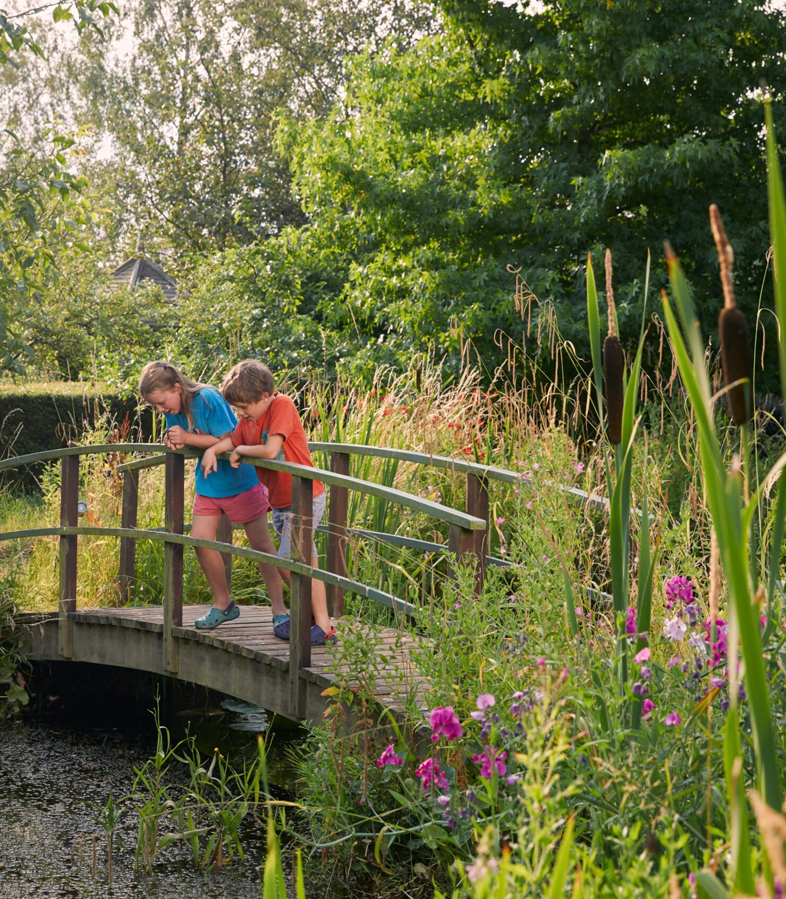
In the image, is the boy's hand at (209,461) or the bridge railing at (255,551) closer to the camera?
the bridge railing at (255,551)

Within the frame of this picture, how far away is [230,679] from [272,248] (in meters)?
10.7

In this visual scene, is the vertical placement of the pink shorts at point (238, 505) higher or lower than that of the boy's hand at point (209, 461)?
lower

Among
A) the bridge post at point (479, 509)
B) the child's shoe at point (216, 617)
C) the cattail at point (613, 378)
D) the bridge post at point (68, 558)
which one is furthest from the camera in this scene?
the bridge post at point (68, 558)

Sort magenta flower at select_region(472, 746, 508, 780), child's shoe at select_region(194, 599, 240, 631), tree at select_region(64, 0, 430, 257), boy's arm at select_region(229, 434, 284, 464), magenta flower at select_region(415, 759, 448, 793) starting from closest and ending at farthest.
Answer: magenta flower at select_region(472, 746, 508, 780) < magenta flower at select_region(415, 759, 448, 793) < boy's arm at select_region(229, 434, 284, 464) < child's shoe at select_region(194, 599, 240, 631) < tree at select_region(64, 0, 430, 257)

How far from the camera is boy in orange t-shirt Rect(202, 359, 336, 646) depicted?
185 inches

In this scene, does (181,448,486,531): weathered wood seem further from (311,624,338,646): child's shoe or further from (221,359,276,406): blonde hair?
(311,624,338,646): child's shoe

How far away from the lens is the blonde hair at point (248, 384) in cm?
469

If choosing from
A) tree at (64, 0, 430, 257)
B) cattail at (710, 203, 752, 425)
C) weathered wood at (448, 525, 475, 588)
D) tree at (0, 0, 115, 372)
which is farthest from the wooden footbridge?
tree at (64, 0, 430, 257)

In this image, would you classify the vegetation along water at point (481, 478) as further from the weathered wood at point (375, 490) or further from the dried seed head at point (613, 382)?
the weathered wood at point (375, 490)

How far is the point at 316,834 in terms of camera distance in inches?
138

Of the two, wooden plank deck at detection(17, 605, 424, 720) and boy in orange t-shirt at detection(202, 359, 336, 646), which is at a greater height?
boy in orange t-shirt at detection(202, 359, 336, 646)

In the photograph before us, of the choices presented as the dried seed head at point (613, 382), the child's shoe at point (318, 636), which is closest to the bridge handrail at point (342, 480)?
the child's shoe at point (318, 636)

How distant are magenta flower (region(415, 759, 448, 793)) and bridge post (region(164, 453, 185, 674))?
9.06 feet

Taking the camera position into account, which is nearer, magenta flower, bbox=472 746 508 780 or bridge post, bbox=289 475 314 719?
magenta flower, bbox=472 746 508 780
